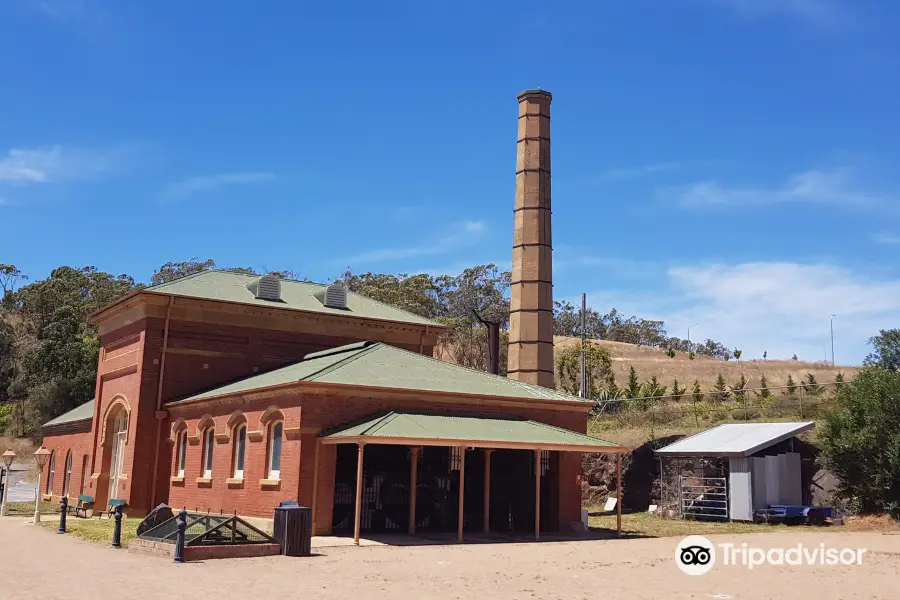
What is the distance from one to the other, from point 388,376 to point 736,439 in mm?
14308

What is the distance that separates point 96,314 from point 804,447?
2863 centimetres

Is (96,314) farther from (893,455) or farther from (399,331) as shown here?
(893,455)

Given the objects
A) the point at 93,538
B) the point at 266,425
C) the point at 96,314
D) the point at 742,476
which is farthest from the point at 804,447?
the point at 96,314

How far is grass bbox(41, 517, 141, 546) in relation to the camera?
2120 centimetres

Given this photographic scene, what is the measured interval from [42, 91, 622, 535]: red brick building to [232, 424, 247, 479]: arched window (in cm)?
5

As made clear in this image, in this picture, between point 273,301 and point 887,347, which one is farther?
point 887,347

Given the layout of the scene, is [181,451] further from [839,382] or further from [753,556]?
[839,382]

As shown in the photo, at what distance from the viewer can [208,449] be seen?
90.2 ft

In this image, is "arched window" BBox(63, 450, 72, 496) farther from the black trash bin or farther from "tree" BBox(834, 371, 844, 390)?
"tree" BBox(834, 371, 844, 390)

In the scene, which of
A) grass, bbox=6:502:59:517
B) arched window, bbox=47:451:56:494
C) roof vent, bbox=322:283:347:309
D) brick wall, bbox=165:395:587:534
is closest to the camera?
brick wall, bbox=165:395:587:534

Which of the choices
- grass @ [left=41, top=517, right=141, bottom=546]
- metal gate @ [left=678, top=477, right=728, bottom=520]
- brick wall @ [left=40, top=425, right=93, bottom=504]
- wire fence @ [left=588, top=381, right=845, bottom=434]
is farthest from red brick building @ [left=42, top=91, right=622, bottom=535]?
wire fence @ [left=588, top=381, right=845, bottom=434]

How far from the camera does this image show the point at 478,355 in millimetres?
73125

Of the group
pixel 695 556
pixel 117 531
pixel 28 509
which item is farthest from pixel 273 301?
pixel 695 556

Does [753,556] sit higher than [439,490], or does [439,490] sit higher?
[439,490]
